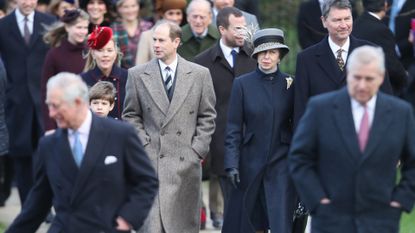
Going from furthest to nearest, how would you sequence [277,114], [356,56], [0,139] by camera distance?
[0,139], [277,114], [356,56]

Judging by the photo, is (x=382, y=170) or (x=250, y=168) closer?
(x=382, y=170)

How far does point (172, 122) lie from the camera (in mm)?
11344

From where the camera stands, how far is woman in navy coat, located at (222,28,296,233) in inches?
440

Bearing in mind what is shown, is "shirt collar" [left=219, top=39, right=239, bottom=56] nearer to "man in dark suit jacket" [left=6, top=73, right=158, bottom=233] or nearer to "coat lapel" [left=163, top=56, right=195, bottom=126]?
"coat lapel" [left=163, top=56, right=195, bottom=126]

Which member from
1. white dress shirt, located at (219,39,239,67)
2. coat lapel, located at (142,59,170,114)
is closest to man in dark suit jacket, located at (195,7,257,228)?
white dress shirt, located at (219,39,239,67)

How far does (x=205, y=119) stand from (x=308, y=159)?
302 centimetres

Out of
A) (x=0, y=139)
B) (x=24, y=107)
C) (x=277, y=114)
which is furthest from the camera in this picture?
(x=24, y=107)

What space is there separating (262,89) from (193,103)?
60 cm

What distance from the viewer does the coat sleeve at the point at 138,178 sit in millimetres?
8438

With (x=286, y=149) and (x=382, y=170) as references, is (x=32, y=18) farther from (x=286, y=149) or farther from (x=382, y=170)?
(x=382, y=170)

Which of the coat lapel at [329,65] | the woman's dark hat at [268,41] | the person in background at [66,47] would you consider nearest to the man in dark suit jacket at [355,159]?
the coat lapel at [329,65]

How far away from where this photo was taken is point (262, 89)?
11.3 m

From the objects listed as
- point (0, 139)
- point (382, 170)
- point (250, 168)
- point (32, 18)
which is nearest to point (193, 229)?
point (250, 168)

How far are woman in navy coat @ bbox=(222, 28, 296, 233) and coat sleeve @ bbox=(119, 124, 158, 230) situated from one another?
2.68m
